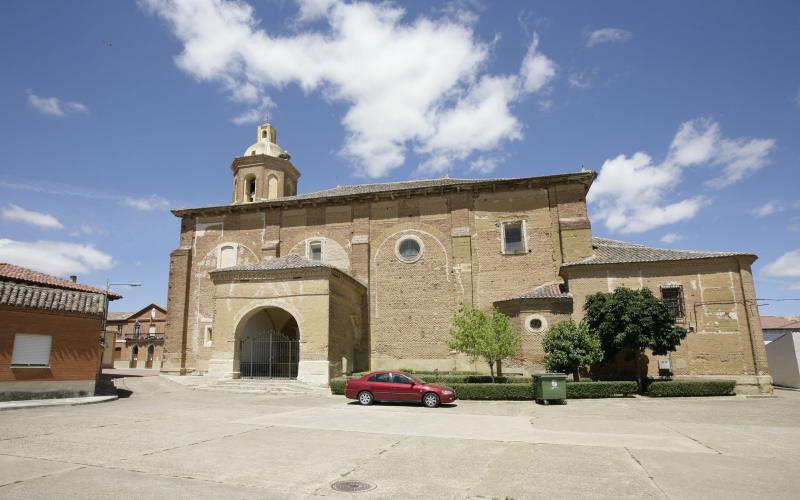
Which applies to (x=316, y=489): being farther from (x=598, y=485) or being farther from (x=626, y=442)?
(x=626, y=442)

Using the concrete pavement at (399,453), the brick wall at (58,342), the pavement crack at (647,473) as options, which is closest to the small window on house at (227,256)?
the brick wall at (58,342)

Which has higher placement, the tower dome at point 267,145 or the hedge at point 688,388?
the tower dome at point 267,145

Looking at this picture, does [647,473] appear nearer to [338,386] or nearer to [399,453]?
[399,453]

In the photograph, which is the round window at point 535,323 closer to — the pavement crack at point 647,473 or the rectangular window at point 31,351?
the pavement crack at point 647,473

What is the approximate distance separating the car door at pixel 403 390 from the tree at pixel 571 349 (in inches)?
274

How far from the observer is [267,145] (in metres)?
37.4

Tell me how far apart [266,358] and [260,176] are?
14762 millimetres

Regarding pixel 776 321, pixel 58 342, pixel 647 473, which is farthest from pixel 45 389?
pixel 776 321

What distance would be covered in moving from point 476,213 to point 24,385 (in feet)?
71.6

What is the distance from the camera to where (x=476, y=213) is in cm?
2783

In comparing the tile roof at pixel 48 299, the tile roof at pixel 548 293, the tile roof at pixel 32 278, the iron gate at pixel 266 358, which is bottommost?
the iron gate at pixel 266 358

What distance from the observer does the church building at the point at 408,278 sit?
72.0 ft

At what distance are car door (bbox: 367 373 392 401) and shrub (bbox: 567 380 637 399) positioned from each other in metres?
7.00

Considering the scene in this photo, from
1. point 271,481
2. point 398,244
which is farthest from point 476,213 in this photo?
point 271,481
